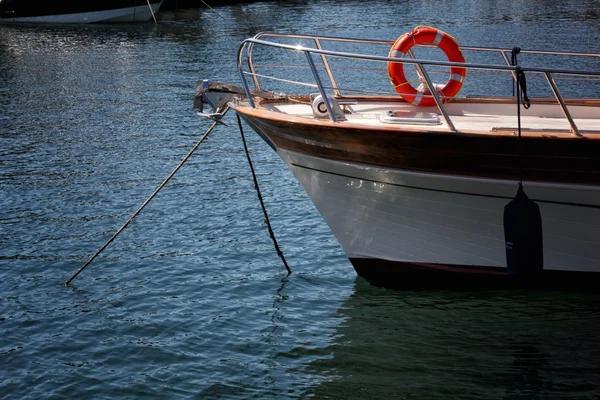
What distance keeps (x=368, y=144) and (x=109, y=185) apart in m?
7.80

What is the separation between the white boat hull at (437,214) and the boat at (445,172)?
1 cm

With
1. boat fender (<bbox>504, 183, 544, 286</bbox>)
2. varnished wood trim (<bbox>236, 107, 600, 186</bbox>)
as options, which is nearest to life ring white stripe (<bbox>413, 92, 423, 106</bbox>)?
varnished wood trim (<bbox>236, 107, 600, 186</bbox>)

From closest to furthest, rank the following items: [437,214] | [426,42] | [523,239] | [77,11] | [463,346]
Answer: [523,239] < [463,346] < [437,214] < [426,42] < [77,11]

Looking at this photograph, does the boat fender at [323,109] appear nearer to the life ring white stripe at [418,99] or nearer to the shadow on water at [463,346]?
the life ring white stripe at [418,99]

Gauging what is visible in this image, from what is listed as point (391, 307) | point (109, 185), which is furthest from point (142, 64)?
point (391, 307)

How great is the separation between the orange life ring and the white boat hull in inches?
54.3

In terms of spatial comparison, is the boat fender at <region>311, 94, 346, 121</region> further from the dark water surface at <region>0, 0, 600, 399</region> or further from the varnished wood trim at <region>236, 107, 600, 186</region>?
the dark water surface at <region>0, 0, 600, 399</region>

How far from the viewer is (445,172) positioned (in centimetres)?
895

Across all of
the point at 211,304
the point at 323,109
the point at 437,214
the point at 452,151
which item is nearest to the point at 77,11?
the point at 211,304

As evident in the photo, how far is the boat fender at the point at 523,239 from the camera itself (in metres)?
8.67

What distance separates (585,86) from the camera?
2173 cm

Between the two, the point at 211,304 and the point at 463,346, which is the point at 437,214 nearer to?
the point at 463,346

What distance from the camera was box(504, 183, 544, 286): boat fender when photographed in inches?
341

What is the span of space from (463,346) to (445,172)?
191cm
